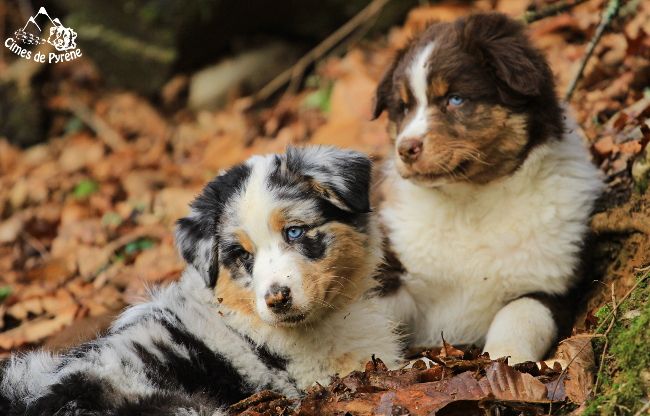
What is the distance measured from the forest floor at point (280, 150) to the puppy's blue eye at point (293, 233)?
30.4 inches

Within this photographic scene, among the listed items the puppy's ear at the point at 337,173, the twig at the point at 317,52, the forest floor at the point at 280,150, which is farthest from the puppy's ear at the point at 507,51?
the twig at the point at 317,52

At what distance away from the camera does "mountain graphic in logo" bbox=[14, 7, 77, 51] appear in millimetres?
10981

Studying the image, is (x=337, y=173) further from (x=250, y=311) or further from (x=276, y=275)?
(x=250, y=311)

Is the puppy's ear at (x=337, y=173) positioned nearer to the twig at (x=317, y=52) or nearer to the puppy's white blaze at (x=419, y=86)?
the puppy's white blaze at (x=419, y=86)

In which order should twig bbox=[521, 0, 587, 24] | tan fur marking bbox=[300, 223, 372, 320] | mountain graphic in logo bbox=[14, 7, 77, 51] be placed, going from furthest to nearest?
mountain graphic in logo bbox=[14, 7, 77, 51] → twig bbox=[521, 0, 587, 24] → tan fur marking bbox=[300, 223, 372, 320]

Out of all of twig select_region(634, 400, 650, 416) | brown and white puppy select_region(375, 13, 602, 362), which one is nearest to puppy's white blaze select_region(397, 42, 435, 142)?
brown and white puppy select_region(375, 13, 602, 362)

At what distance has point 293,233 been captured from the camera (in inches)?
160

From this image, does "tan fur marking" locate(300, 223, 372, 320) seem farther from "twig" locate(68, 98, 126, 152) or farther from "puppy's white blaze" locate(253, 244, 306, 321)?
"twig" locate(68, 98, 126, 152)

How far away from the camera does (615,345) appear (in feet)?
11.4

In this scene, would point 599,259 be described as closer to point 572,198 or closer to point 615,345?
point 572,198

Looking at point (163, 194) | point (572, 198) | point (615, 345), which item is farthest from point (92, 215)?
point (615, 345)

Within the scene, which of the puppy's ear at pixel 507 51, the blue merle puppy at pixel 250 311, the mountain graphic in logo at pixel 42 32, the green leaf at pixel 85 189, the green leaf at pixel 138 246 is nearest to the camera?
the blue merle puppy at pixel 250 311

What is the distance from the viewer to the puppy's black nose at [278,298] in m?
3.74

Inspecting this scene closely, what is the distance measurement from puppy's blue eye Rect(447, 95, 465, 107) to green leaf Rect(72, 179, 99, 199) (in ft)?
19.3
